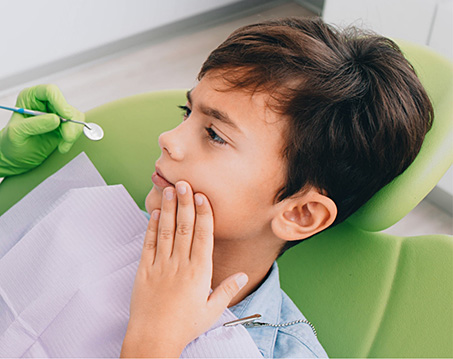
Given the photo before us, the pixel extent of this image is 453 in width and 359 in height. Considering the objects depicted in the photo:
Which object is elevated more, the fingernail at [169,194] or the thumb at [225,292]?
the fingernail at [169,194]

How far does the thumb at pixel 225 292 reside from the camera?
2.89ft

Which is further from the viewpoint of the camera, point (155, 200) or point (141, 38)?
point (141, 38)

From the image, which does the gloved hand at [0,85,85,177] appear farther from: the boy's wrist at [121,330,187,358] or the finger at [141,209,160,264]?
the boy's wrist at [121,330,187,358]

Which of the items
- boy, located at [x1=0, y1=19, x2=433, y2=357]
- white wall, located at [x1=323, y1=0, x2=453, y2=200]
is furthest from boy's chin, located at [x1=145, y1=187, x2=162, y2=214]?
Result: white wall, located at [x1=323, y1=0, x2=453, y2=200]

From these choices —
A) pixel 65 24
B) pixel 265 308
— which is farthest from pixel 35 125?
pixel 65 24

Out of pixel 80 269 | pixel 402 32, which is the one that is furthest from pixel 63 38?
pixel 80 269

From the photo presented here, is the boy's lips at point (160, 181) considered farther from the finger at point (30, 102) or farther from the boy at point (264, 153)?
the finger at point (30, 102)

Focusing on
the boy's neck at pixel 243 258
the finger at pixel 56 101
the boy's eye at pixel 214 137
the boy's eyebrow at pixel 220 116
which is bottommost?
the boy's neck at pixel 243 258

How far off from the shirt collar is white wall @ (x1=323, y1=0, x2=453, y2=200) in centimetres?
96

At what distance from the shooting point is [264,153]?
34.7 inches

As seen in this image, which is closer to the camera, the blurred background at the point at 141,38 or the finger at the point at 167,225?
the finger at the point at 167,225

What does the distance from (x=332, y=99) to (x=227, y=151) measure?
0.18 metres

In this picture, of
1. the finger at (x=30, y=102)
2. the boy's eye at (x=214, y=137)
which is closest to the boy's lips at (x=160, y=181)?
the boy's eye at (x=214, y=137)

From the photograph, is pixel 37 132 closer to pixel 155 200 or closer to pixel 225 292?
pixel 155 200
